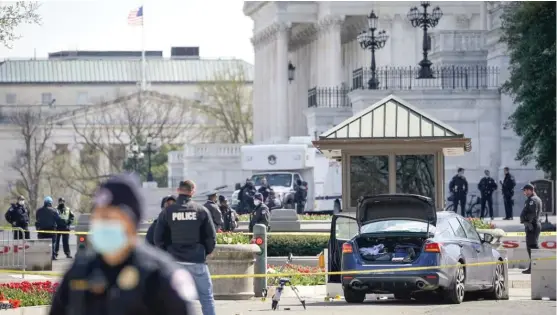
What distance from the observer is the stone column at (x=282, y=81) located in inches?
4065

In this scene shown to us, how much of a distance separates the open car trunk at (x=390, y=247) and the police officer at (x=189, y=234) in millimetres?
5775

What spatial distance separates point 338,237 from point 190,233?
8.01 meters

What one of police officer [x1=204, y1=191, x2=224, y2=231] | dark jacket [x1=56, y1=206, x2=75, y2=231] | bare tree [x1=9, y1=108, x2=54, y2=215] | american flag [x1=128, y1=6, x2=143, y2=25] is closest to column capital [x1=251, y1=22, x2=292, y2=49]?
american flag [x1=128, y1=6, x2=143, y2=25]

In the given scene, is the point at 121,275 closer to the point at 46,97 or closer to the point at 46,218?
the point at 46,218

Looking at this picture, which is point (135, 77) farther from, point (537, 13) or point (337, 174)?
point (537, 13)

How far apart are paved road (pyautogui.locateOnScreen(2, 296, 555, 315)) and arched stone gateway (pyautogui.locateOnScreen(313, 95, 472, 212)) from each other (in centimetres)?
502

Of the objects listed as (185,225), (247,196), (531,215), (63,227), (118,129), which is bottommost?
(63,227)

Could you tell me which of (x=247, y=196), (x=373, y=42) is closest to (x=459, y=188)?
(x=247, y=196)

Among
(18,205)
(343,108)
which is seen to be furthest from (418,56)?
(18,205)

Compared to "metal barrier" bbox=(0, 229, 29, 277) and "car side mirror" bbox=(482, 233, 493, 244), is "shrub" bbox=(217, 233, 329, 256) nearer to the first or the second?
"metal barrier" bbox=(0, 229, 29, 277)

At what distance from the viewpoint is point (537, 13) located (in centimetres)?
4597

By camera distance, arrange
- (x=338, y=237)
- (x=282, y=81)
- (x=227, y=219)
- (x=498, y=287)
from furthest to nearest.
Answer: (x=282, y=81), (x=227, y=219), (x=338, y=237), (x=498, y=287)

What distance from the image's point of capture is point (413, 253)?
2125cm

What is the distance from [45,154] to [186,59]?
78483mm
